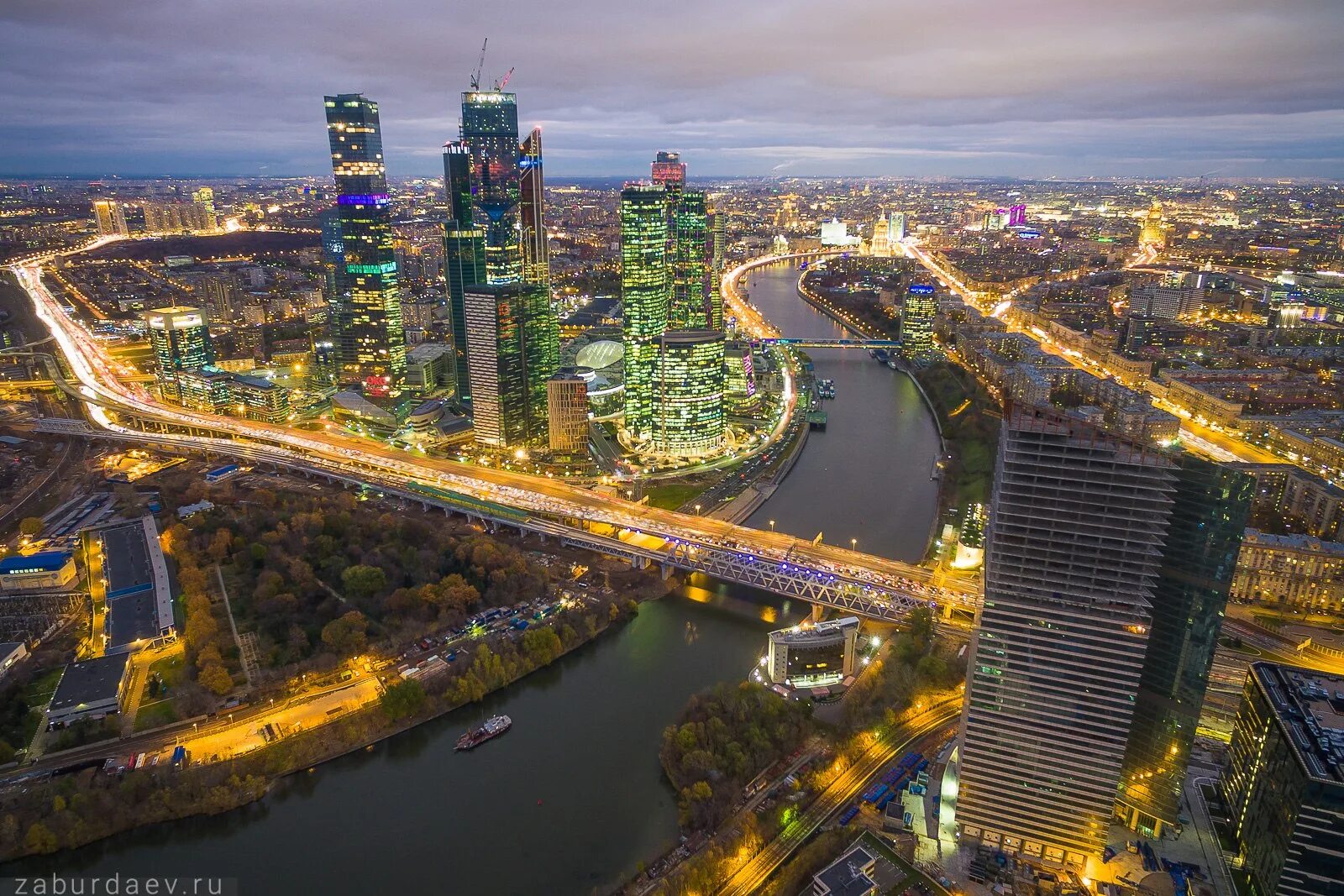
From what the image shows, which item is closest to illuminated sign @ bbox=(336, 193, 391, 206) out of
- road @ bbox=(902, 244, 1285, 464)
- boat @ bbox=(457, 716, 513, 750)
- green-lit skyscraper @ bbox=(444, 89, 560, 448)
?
green-lit skyscraper @ bbox=(444, 89, 560, 448)

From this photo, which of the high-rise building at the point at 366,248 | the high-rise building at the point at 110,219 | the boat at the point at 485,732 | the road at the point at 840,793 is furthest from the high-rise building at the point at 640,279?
the high-rise building at the point at 110,219

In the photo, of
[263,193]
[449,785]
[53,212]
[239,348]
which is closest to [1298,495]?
[449,785]

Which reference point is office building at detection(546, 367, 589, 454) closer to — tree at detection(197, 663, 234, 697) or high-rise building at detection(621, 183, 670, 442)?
high-rise building at detection(621, 183, 670, 442)

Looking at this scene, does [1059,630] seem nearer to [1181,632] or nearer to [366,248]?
[1181,632]

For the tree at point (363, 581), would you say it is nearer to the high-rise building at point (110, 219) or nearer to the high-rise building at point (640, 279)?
the high-rise building at point (640, 279)

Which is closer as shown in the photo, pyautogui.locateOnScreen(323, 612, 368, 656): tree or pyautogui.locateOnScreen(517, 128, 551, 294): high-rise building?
pyautogui.locateOnScreen(323, 612, 368, 656): tree

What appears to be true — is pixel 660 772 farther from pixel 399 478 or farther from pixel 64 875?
pixel 399 478
